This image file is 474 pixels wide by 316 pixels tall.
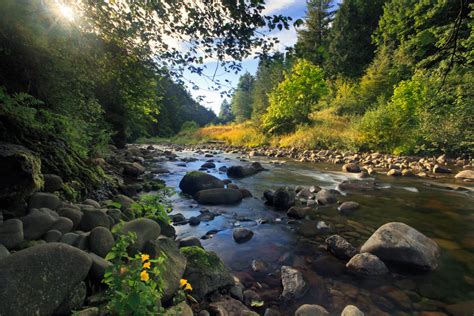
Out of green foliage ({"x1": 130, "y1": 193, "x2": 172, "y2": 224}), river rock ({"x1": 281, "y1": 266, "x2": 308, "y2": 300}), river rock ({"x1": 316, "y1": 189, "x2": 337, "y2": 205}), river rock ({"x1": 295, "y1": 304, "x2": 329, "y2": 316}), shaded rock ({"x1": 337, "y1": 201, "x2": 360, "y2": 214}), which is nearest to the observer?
river rock ({"x1": 295, "y1": 304, "x2": 329, "y2": 316})

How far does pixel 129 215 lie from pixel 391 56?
29.9 m

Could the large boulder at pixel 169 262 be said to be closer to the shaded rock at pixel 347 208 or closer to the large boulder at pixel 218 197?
the large boulder at pixel 218 197

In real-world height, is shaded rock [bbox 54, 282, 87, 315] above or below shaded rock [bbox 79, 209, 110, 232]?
below

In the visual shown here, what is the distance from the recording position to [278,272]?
148 inches

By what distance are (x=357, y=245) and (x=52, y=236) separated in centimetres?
450

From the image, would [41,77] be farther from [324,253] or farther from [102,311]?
[324,253]

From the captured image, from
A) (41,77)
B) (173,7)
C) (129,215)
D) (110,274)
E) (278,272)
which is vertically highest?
(173,7)

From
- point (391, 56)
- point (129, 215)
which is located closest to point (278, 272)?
point (129, 215)

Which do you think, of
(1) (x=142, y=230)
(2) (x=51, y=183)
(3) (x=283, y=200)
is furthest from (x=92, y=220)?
(3) (x=283, y=200)

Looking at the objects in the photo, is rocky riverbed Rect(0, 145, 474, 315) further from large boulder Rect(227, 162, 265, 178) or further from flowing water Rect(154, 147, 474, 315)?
large boulder Rect(227, 162, 265, 178)

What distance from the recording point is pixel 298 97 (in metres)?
24.5

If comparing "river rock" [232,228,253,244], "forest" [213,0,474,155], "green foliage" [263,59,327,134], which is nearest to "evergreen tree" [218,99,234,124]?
"forest" [213,0,474,155]

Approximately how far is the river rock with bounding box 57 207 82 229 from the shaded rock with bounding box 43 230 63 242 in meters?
0.34

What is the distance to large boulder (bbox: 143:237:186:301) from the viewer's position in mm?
2430
